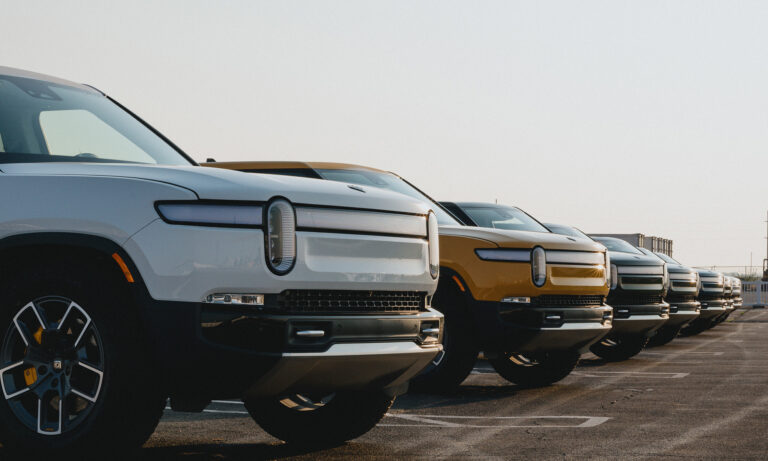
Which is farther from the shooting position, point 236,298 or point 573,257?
point 573,257

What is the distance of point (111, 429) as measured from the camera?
461 cm

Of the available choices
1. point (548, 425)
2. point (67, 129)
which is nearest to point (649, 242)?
point (548, 425)

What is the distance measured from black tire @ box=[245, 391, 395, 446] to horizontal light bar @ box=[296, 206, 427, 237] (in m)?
1.18

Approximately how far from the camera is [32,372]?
4.83 metres

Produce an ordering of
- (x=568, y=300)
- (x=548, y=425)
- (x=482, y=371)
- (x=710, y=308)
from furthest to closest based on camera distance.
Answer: (x=710, y=308) < (x=482, y=371) < (x=568, y=300) < (x=548, y=425)

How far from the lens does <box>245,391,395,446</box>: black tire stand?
609 cm

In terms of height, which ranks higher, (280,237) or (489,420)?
(280,237)

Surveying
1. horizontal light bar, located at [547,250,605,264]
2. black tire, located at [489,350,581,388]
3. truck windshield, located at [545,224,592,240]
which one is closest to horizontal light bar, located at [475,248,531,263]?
horizontal light bar, located at [547,250,605,264]

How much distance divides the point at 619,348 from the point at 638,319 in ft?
3.55

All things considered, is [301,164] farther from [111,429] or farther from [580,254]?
[111,429]

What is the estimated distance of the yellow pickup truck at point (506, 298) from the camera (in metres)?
8.80

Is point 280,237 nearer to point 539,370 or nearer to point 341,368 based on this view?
point 341,368

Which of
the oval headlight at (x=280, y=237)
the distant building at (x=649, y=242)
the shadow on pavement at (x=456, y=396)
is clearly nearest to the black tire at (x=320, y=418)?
the oval headlight at (x=280, y=237)

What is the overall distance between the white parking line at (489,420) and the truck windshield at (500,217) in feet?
10.5
